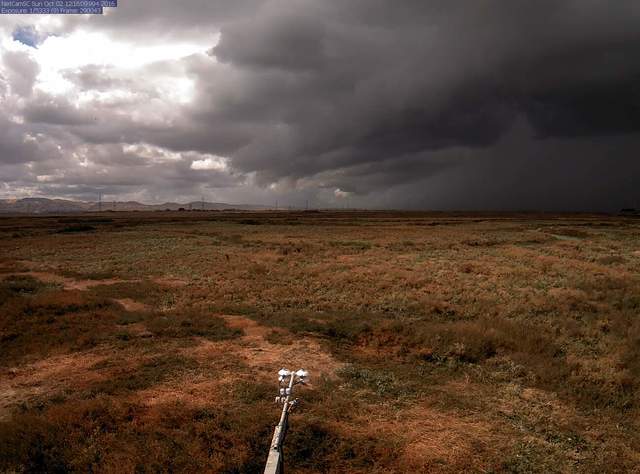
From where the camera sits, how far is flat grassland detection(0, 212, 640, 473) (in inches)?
358

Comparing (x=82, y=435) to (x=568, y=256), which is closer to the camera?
(x=82, y=435)

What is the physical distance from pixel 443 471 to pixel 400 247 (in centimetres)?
3988

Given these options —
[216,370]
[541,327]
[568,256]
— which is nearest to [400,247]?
[568,256]

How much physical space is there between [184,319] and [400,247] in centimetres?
3353

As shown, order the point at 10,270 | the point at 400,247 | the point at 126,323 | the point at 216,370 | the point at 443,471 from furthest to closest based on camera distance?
the point at 400,247
the point at 10,270
the point at 126,323
the point at 216,370
the point at 443,471

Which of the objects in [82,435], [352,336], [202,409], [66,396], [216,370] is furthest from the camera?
[352,336]

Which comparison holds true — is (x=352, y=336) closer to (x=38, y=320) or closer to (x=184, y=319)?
(x=184, y=319)

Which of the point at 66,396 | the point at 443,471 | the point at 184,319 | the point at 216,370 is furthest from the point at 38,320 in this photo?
the point at 443,471

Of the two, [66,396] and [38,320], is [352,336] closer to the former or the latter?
[66,396]

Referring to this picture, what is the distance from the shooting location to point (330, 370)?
1380cm

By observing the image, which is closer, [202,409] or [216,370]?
[202,409]

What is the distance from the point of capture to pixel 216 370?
44.1 ft

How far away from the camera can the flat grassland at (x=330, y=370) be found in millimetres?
9094

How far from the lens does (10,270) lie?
105 ft
